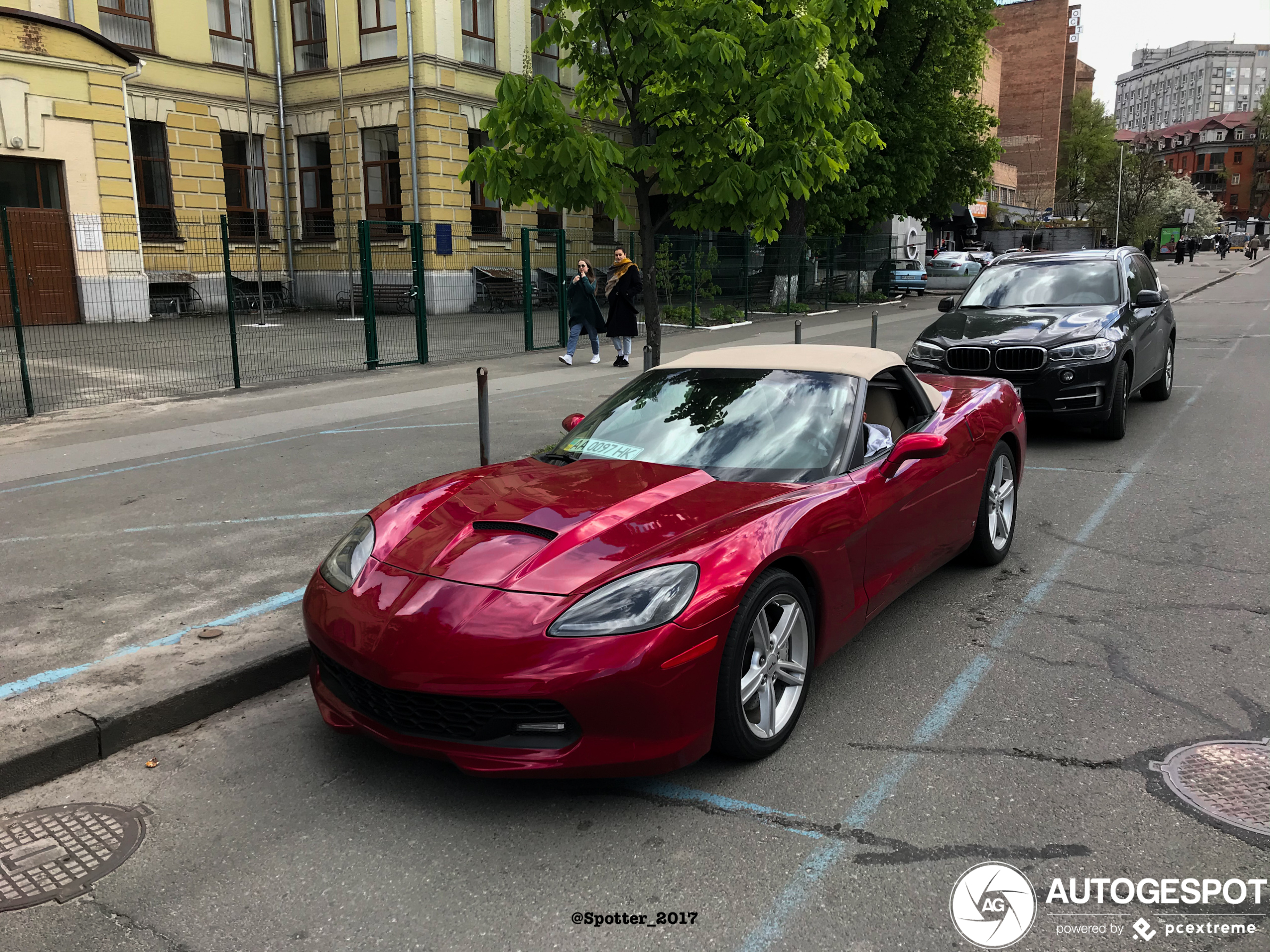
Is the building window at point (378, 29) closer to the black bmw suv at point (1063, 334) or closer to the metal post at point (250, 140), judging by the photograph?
the metal post at point (250, 140)

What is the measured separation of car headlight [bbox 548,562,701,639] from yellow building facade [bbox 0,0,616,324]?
17.3 m

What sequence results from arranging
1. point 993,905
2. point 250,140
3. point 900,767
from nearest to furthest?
point 993,905, point 900,767, point 250,140

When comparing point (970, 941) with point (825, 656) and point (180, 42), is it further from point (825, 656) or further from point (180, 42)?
point (180, 42)

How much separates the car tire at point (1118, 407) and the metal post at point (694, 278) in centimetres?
1397

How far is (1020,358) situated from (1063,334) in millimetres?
506

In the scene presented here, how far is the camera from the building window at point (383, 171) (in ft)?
88.5

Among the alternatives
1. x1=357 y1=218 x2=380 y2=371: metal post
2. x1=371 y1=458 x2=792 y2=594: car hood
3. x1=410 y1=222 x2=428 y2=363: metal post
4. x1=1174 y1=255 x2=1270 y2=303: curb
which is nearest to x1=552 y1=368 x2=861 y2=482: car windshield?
x1=371 y1=458 x2=792 y2=594: car hood

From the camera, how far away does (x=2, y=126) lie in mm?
20031

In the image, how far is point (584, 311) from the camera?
15.9 metres

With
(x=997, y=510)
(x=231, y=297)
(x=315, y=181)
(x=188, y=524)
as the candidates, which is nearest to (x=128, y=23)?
(x=315, y=181)

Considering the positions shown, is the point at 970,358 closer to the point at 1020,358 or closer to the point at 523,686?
the point at 1020,358

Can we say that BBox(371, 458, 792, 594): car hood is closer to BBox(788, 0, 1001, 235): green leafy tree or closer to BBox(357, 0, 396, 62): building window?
BBox(788, 0, 1001, 235): green leafy tree

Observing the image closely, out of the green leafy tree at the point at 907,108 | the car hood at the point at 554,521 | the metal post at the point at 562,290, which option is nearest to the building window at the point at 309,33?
the metal post at the point at 562,290

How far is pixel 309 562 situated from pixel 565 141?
157 inches
